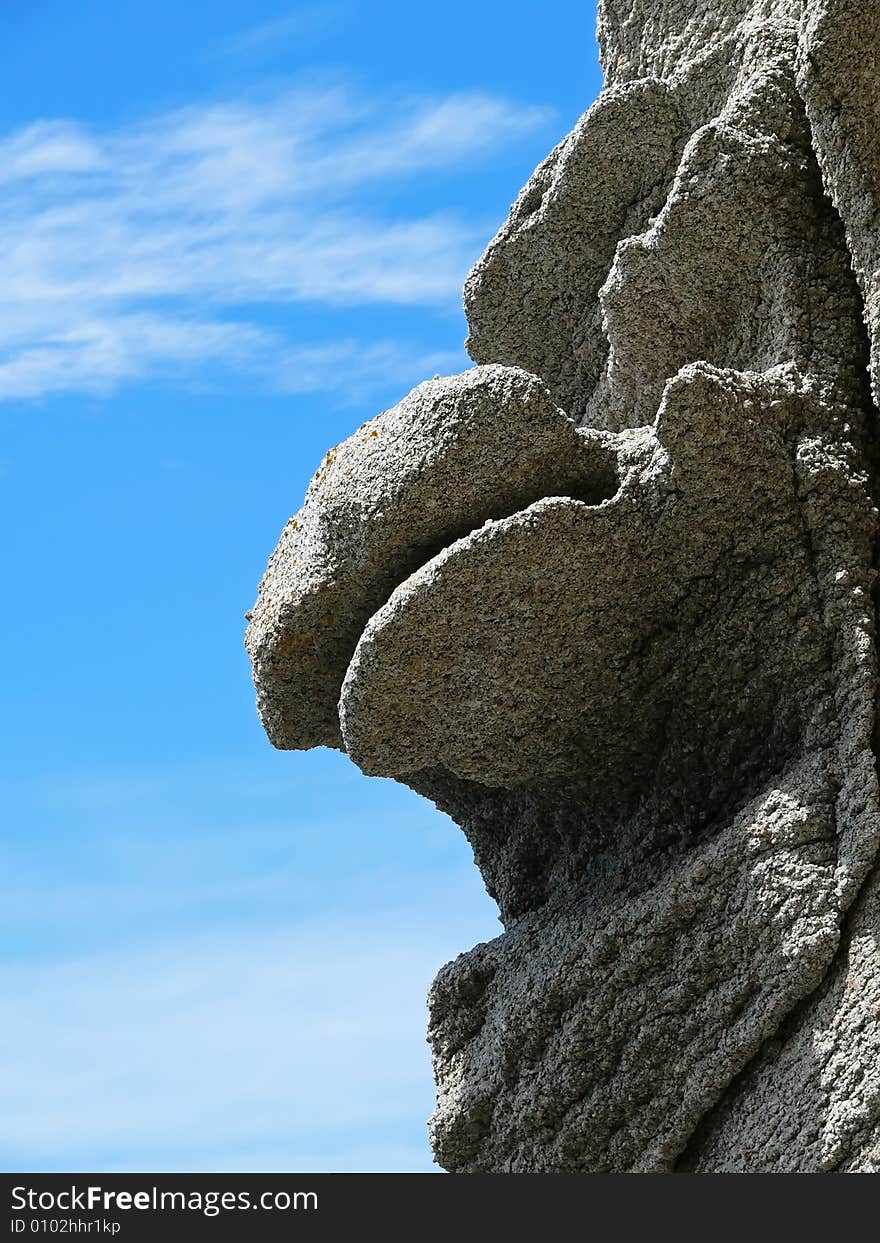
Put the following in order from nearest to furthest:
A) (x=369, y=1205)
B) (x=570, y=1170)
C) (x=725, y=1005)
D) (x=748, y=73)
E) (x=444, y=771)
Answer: (x=369, y=1205) < (x=725, y=1005) < (x=570, y=1170) < (x=748, y=73) < (x=444, y=771)

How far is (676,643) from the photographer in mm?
5250

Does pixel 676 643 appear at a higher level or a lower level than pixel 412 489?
lower

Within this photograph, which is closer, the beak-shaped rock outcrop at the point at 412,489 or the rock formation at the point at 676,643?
the rock formation at the point at 676,643

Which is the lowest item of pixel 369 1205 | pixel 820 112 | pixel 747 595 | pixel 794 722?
pixel 369 1205

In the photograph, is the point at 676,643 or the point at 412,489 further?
the point at 676,643

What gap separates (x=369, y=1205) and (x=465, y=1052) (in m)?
1.41

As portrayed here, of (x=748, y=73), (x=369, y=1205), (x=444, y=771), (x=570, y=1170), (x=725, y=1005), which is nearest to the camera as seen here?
(x=369, y=1205)

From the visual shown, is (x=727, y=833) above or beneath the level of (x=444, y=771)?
beneath

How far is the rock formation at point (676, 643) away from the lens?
189 inches

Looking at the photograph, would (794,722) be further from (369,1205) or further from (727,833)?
(369,1205)

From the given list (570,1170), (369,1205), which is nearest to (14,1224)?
(369,1205)

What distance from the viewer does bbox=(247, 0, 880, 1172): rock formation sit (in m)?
4.79

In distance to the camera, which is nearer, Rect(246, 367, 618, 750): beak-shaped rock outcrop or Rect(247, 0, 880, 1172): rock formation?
Rect(247, 0, 880, 1172): rock formation

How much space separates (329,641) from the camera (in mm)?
5473
